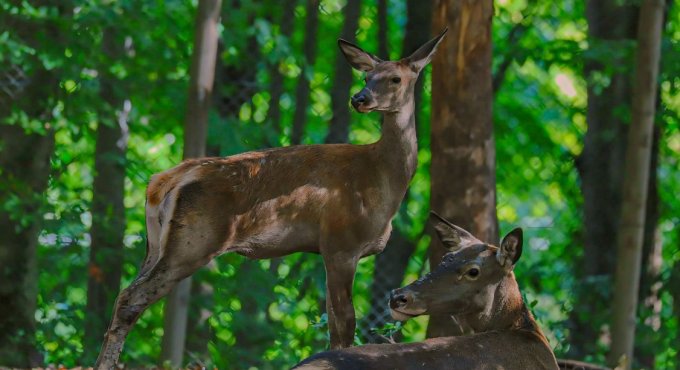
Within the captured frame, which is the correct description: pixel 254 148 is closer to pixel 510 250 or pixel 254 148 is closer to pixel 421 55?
pixel 421 55

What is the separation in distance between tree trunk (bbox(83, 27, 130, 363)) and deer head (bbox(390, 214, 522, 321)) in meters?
5.22

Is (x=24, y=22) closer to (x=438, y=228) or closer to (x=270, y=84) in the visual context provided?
(x=270, y=84)

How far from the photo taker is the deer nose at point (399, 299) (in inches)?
212

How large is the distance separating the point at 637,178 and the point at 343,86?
11.4ft

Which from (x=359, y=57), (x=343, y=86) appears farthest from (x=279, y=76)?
(x=359, y=57)

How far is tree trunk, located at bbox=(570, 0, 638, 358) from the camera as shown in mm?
11695

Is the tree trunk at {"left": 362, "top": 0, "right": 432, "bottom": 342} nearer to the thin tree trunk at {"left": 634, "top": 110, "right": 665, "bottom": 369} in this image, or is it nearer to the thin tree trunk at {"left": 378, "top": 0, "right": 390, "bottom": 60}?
the thin tree trunk at {"left": 378, "top": 0, "right": 390, "bottom": 60}

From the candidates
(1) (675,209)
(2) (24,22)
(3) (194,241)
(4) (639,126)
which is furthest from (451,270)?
(1) (675,209)

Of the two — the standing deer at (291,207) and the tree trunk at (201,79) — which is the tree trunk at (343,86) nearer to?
the tree trunk at (201,79)

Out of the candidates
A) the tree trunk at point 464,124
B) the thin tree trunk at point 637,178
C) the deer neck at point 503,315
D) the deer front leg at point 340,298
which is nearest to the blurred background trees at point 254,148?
the thin tree trunk at point 637,178

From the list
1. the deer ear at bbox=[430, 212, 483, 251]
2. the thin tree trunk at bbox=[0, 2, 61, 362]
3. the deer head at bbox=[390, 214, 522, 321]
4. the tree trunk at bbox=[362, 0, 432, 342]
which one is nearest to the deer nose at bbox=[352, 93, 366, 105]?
the deer ear at bbox=[430, 212, 483, 251]

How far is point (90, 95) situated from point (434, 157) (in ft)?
11.7

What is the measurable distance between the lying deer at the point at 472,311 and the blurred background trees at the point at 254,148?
339cm

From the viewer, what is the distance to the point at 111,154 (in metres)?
10.8
